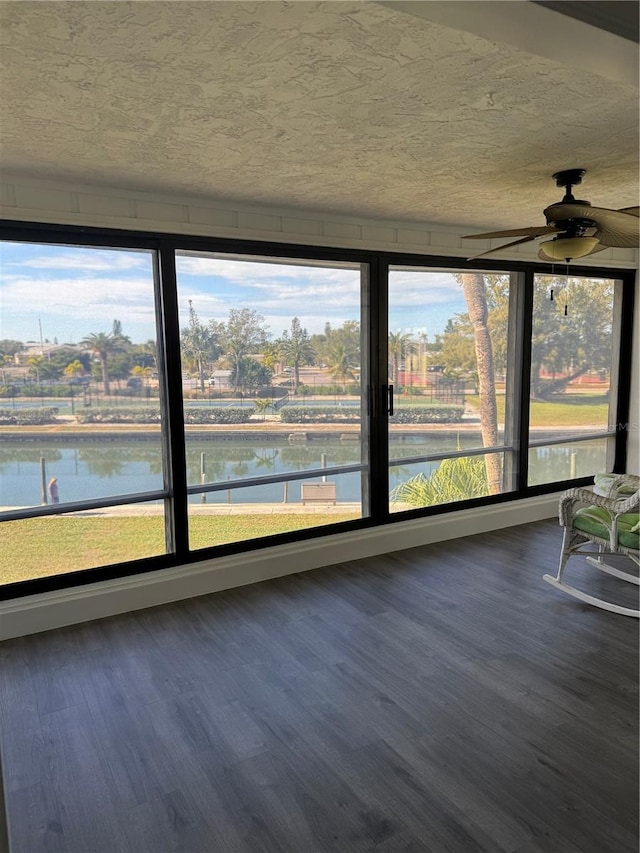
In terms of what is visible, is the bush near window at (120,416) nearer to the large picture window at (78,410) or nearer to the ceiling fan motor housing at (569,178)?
the large picture window at (78,410)

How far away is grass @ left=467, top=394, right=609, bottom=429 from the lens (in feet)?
18.0

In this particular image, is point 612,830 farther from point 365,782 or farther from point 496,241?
point 496,241

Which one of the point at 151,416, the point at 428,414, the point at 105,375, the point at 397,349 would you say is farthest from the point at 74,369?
the point at 428,414

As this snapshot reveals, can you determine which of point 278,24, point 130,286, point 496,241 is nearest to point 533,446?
point 496,241

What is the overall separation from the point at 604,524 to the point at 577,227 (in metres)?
1.86

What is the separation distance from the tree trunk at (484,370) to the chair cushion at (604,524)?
1.37 meters

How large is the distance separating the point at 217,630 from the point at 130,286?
84.1 inches

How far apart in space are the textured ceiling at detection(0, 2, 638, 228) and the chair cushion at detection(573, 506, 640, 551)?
202 cm

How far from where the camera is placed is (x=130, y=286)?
3.59 m

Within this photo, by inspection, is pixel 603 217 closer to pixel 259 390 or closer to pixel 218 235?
pixel 218 235

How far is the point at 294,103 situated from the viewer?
214cm

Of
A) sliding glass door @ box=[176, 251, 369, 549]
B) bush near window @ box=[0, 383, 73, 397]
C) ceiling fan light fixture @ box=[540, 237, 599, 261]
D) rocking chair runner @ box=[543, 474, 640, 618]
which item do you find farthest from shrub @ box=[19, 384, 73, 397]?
rocking chair runner @ box=[543, 474, 640, 618]

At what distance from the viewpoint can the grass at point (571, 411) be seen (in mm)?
5473

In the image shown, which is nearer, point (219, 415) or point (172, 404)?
point (172, 404)
